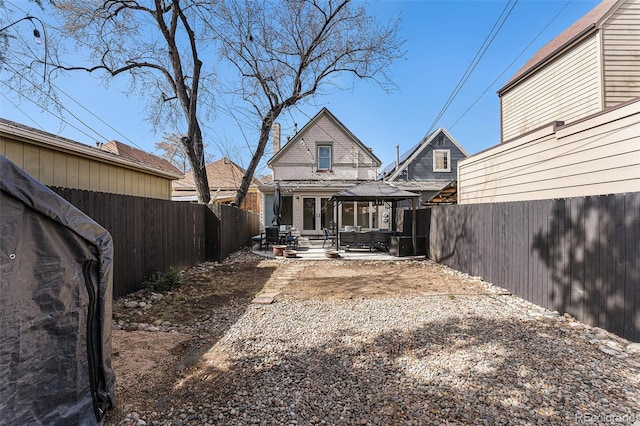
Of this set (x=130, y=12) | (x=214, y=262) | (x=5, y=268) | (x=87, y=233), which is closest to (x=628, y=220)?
(x=87, y=233)

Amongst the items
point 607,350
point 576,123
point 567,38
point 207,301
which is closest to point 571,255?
point 607,350

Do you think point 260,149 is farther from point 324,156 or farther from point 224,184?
point 224,184

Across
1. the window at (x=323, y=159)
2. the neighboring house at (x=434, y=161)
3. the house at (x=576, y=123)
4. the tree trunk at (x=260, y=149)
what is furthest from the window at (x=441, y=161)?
the tree trunk at (x=260, y=149)

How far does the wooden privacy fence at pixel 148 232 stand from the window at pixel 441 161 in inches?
623

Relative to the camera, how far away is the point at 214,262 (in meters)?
8.96

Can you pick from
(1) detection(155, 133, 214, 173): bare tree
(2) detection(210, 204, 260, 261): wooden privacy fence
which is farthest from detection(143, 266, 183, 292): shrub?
(1) detection(155, 133, 214, 173): bare tree

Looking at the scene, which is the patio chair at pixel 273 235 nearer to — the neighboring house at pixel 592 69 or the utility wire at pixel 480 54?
A: the neighboring house at pixel 592 69

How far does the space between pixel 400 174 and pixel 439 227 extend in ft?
37.2

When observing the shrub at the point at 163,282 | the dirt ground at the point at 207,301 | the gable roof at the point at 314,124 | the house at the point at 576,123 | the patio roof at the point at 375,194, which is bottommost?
the dirt ground at the point at 207,301

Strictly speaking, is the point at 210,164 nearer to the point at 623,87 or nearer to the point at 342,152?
the point at 342,152

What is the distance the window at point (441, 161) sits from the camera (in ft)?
64.8

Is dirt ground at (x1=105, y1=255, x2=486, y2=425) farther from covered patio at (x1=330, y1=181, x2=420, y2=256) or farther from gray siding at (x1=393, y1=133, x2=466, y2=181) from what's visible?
gray siding at (x1=393, y1=133, x2=466, y2=181)

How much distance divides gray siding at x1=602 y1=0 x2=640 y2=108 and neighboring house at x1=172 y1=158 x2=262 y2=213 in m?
18.2

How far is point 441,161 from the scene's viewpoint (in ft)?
65.2
